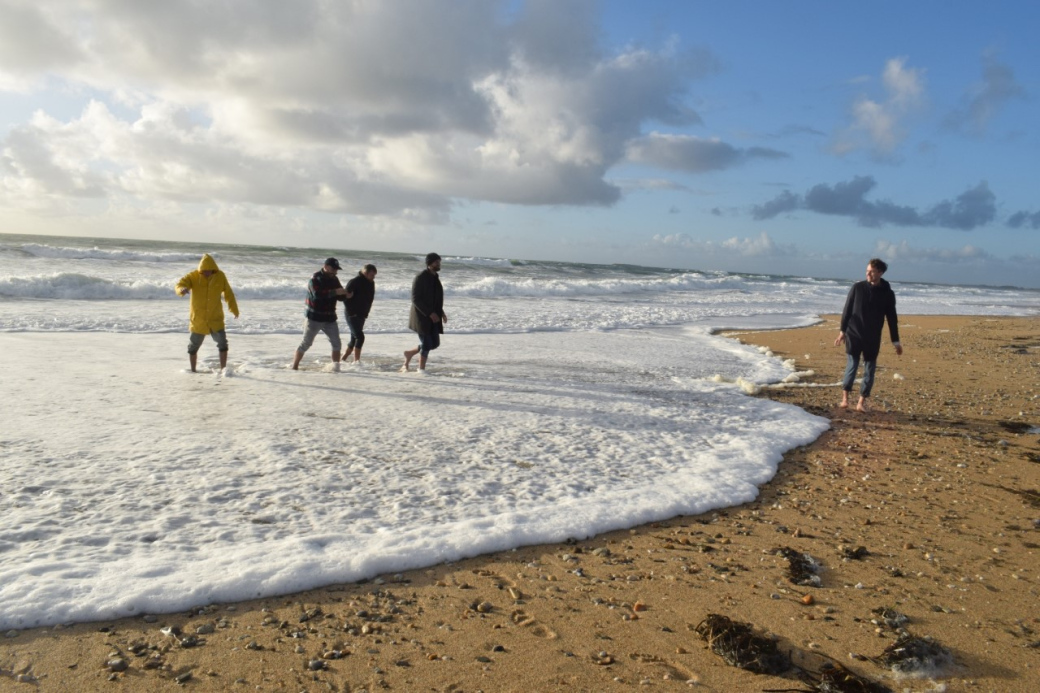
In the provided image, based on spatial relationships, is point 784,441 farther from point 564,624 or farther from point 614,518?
point 564,624

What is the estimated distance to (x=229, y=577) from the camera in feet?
11.1

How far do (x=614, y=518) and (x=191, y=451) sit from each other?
12.0ft

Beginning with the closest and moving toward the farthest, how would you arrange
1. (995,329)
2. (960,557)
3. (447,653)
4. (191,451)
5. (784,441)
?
(447,653), (960,557), (191,451), (784,441), (995,329)

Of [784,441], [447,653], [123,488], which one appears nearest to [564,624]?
[447,653]

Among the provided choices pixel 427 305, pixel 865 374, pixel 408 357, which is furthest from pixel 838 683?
pixel 408 357

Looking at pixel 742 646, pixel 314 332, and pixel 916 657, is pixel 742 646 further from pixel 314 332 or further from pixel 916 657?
pixel 314 332

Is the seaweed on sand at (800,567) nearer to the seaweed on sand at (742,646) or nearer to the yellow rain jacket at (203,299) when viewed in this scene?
the seaweed on sand at (742,646)

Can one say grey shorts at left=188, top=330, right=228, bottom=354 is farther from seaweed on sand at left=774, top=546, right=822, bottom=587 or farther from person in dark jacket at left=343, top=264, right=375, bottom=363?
seaweed on sand at left=774, top=546, right=822, bottom=587

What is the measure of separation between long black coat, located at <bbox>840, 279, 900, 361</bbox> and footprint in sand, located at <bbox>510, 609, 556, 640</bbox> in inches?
262

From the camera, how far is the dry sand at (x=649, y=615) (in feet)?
9.02

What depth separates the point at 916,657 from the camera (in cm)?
292

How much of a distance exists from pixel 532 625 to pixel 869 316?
6.89m

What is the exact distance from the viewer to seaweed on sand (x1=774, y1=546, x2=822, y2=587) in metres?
3.65

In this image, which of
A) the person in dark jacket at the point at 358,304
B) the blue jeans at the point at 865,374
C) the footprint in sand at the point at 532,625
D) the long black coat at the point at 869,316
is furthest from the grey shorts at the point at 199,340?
the blue jeans at the point at 865,374
